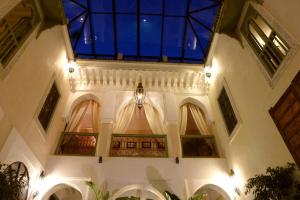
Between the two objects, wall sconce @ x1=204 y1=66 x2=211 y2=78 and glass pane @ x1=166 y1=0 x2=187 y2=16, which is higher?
glass pane @ x1=166 y1=0 x2=187 y2=16

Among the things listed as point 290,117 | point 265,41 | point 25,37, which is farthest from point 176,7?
point 290,117

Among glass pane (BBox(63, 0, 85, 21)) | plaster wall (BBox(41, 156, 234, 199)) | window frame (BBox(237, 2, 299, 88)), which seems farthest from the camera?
glass pane (BBox(63, 0, 85, 21))

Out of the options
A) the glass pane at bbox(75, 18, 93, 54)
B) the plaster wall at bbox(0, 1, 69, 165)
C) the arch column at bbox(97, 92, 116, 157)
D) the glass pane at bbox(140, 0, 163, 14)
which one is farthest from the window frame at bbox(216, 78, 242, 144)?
the glass pane at bbox(75, 18, 93, 54)

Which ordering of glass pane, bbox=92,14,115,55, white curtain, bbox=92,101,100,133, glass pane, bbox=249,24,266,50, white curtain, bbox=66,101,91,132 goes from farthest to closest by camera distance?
glass pane, bbox=92,14,115,55 → white curtain, bbox=92,101,100,133 → white curtain, bbox=66,101,91,132 → glass pane, bbox=249,24,266,50

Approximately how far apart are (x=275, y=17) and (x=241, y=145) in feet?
10.1

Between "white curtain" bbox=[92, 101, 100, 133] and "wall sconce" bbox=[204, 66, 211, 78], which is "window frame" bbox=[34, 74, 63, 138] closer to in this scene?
"white curtain" bbox=[92, 101, 100, 133]

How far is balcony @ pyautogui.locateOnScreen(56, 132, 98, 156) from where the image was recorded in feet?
23.9

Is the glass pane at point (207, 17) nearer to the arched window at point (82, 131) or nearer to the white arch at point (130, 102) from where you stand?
the white arch at point (130, 102)

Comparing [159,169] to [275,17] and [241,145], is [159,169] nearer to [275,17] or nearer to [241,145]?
[241,145]

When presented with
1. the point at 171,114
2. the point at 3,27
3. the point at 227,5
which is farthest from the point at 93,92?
the point at 227,5

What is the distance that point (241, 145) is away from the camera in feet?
20.1

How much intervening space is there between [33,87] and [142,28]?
4857mm

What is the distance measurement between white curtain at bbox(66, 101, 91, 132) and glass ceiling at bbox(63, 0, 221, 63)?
188 cm

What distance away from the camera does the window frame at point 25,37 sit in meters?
4.63
